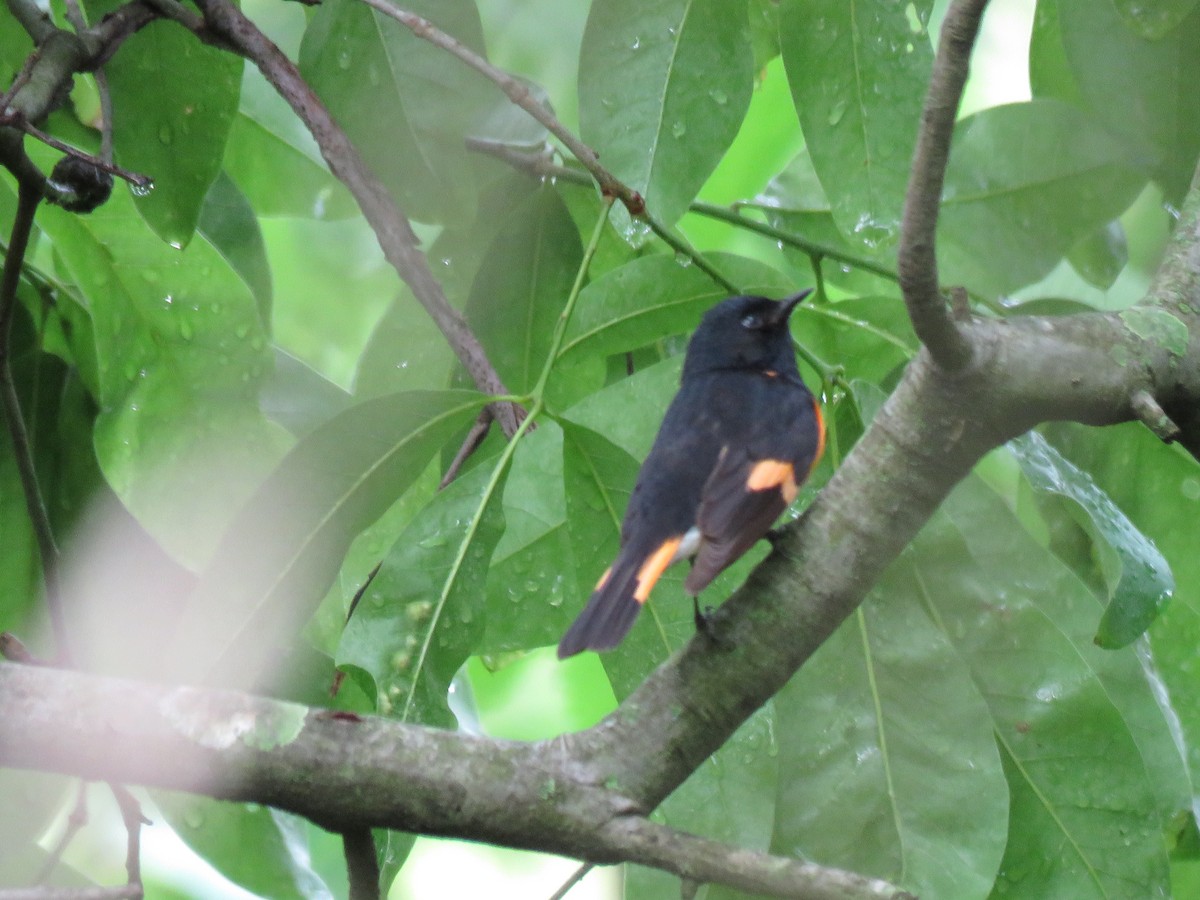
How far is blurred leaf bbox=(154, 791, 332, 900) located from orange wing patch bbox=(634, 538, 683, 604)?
80 cm

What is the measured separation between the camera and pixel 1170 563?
2.15 metres

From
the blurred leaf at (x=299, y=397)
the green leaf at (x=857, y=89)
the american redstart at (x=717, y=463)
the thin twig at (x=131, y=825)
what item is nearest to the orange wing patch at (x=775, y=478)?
the american redstart at (x=717, y=463)

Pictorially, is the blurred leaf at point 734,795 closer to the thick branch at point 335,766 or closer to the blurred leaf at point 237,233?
the thick branch at point 335,766

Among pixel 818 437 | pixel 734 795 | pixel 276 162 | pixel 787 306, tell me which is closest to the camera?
pixel 734 795

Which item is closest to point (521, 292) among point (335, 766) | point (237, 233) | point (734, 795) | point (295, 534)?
point (237, 233)

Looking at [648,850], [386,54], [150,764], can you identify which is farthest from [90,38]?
[648,850]

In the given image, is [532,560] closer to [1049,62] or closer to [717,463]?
[717,463]

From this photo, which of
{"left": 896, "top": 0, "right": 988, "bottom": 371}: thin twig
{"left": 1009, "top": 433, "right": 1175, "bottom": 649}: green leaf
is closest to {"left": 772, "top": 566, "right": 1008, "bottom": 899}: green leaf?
{"left": 1009, "top": 433, "right": 1175, "bottom": 649}: green leaf

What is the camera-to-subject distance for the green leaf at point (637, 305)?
207cm

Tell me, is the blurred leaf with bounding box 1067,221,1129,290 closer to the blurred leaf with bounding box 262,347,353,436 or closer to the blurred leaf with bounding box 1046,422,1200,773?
the blurred leaf with bounding box 1046,422,1200,773

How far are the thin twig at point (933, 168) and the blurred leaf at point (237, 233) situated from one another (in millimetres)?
1494

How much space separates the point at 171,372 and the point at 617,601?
2.92ft

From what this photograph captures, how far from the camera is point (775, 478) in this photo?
187 cm

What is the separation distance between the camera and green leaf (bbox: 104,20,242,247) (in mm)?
2109
